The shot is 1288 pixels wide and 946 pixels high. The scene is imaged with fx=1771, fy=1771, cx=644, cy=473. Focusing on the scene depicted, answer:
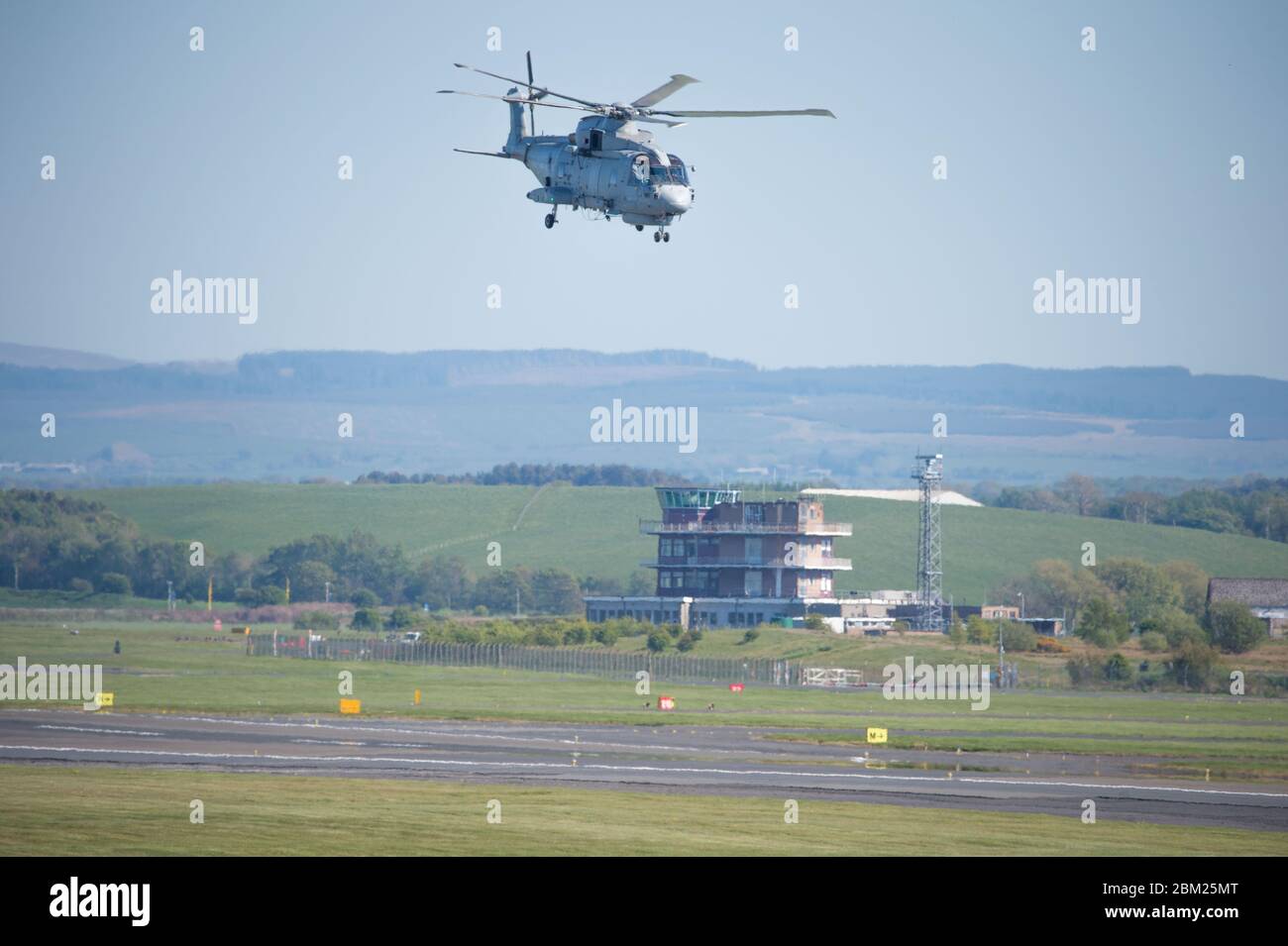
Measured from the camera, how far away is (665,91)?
46.0 meters

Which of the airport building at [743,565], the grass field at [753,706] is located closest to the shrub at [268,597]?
the airport building at [743,565]

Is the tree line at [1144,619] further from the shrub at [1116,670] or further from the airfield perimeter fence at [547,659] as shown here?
the airfield perimeter fence at [547,659]

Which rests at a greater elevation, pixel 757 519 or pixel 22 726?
pixel 757 519

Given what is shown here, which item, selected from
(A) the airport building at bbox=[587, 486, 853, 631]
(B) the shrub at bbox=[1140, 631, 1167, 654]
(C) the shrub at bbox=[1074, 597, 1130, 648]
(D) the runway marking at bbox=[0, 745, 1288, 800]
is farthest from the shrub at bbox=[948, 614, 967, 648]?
(D) the runway marking at bbox=[0, 745, 1288, 800]

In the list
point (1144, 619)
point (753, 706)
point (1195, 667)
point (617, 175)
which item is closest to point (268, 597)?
point (1144, 619)

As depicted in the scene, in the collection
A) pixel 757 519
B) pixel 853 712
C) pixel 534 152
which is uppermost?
pixel 534 152

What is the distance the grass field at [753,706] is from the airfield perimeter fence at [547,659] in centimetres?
363

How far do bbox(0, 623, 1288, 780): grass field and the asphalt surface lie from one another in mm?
4903

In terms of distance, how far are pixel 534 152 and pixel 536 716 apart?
29.2 meters

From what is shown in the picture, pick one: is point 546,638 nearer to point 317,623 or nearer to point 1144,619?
point 317,623

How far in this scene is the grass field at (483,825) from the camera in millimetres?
36281
